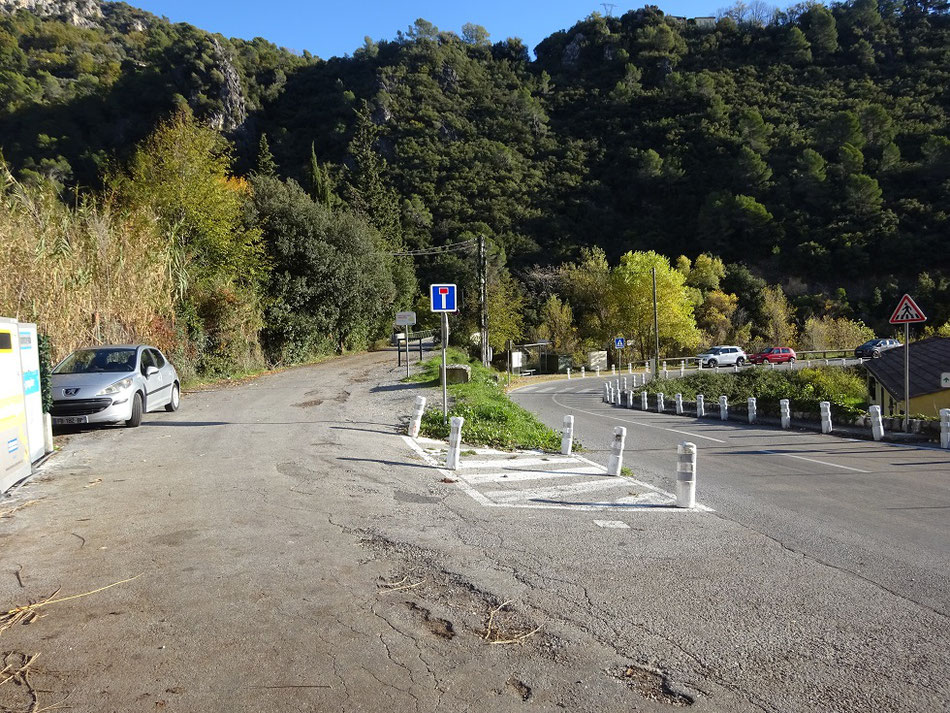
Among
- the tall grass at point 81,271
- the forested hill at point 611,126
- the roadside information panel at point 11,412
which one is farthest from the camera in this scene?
the forested hill at point 611,126

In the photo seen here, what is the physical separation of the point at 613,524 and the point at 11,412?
22.4 feet

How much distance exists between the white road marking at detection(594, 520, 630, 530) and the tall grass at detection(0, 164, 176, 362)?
46.7ft

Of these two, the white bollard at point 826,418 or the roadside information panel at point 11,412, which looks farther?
the white bollard at point 826,418

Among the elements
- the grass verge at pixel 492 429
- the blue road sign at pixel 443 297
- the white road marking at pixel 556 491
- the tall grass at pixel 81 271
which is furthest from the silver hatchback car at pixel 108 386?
the white road marking at pixel 556 491

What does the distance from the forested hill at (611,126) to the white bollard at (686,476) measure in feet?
193

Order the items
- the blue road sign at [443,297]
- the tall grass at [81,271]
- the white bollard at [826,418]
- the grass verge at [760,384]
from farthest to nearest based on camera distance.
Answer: the grass verge at [760,384] → the white bollard at [826,418] → the tall grass at [81,271] → the blue road sign at [443,297]

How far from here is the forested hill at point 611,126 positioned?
77.9 m

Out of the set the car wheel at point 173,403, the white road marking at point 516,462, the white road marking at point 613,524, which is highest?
the car wheel at point 173,403

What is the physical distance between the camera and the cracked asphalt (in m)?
3.36

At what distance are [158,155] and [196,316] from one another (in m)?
8.73

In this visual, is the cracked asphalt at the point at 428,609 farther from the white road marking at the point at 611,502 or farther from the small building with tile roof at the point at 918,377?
the small building with tile roof at the point at 918,377

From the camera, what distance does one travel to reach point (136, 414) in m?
13.0

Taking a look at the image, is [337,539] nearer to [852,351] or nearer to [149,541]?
[149,541]

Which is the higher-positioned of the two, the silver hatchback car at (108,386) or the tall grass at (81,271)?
the tall grass at (81,271)
